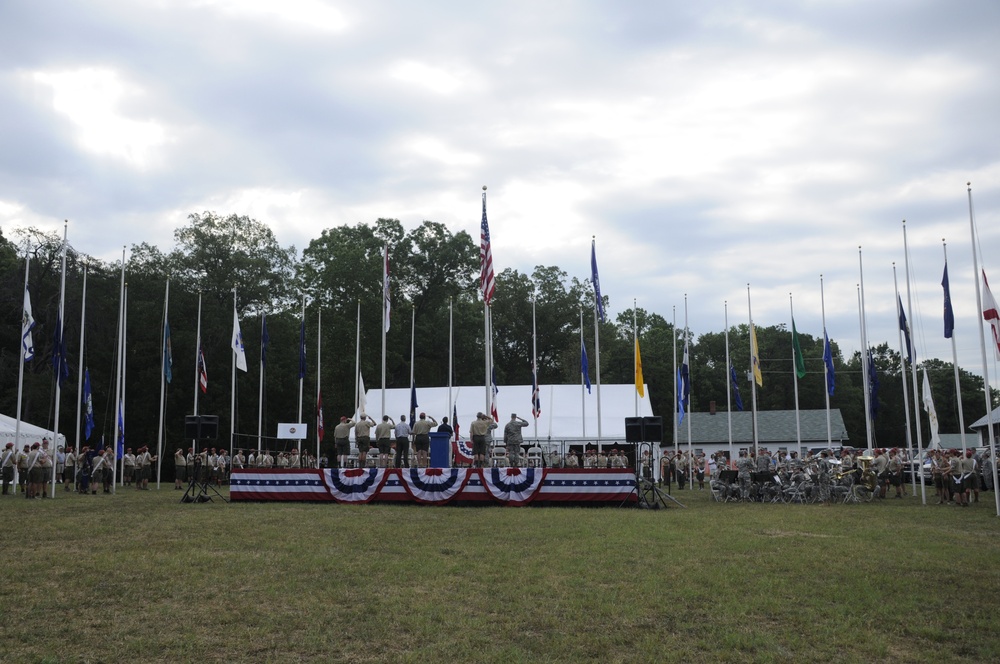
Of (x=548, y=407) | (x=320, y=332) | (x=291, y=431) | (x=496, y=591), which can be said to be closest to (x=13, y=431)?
(x=291, y=431)

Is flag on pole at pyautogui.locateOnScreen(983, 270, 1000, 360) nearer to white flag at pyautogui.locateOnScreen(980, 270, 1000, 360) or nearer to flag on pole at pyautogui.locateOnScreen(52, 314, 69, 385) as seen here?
white flag at pyautogui.locateOnScreen(980, 270, 1000, 360)

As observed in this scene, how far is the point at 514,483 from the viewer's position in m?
21.4

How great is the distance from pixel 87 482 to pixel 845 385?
60.7 metres

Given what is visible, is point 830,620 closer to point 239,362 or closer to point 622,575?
point 622,575

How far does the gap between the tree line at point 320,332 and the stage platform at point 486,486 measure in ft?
42.9

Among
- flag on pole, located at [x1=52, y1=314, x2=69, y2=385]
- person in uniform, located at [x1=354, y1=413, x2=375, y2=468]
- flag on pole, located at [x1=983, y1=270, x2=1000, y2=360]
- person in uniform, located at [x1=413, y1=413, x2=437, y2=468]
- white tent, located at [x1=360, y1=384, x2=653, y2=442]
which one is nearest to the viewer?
flag on pole, located at [x1=983, y1=270, x2=1000, y2=360]

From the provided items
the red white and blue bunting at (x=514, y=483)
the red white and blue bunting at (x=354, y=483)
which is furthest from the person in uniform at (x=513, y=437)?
the red white and blue bunting at (x=354, y=483)

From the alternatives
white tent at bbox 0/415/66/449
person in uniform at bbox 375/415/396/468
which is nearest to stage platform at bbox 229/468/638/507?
person in uniform at bbox 375/415/396/468

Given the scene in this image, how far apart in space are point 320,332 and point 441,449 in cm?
2351

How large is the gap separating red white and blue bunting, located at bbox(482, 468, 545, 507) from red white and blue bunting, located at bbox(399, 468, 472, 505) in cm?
66

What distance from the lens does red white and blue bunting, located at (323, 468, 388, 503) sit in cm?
2205

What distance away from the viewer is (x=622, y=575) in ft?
35.3

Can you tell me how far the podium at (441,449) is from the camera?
889 inches

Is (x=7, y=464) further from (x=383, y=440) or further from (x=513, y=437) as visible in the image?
(x=513, y=437)
